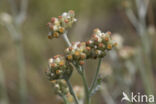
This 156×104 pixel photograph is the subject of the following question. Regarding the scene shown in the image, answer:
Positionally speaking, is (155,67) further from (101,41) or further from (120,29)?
(101,41)

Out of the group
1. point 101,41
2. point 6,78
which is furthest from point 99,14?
point 101,41

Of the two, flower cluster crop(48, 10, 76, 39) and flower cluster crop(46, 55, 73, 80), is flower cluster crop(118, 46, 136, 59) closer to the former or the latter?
flower cluster crop(48, 10, 76, 39)

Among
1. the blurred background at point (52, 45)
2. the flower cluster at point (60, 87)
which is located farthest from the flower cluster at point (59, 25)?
the blurred background at point (52, 45)

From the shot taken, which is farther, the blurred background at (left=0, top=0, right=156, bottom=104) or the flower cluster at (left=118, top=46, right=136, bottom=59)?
the blurred background at (left=0, top=0, right=156, bottom=104)

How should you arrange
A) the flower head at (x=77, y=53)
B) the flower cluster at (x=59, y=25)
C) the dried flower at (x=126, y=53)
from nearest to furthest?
the flower head at (x=77, y=53) → the flower cluster at (x=59, y=25) → the dried flower at (x=126, y=53)

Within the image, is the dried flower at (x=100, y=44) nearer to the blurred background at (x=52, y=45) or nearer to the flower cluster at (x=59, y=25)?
the flower cluster at (x=59, y=25)

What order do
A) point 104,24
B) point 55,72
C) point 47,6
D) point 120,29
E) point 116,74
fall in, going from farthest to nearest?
1. point 104,24
2. point 120,29
3. point 47,6
4. point 116,74
5. point 55,72

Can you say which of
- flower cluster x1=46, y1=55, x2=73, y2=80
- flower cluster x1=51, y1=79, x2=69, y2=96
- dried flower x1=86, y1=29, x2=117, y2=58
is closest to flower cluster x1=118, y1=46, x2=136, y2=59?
flower cluster x1=51, y1=79, x2=69, y2=96
